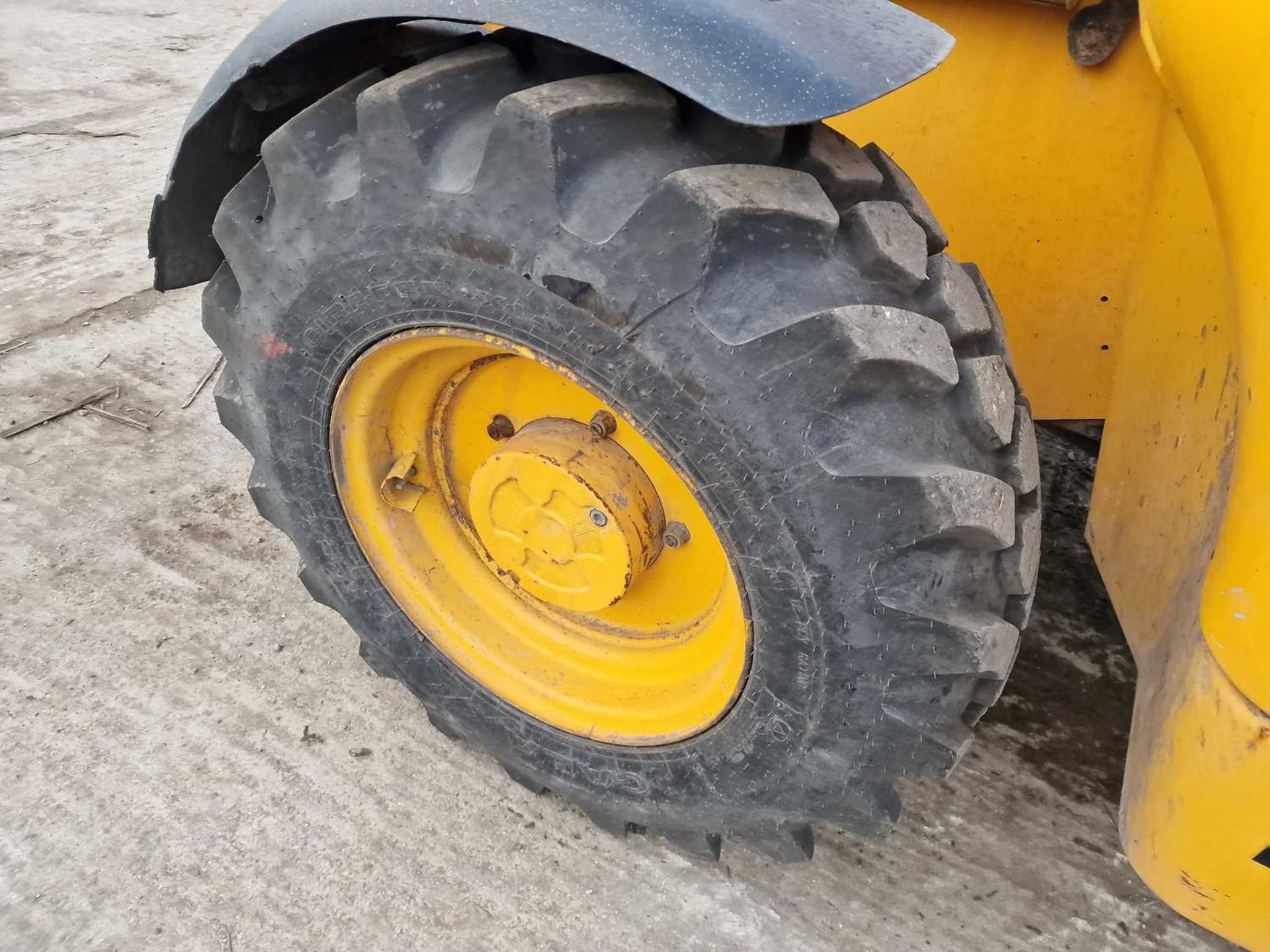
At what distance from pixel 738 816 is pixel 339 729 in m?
0.84

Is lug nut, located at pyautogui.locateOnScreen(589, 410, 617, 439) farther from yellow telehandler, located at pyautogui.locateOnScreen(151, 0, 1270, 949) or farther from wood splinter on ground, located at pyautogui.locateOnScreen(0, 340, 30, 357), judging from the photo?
wood splinter on ground, located at pyautogui.locateOnScreen(0, 340, 30, 357)

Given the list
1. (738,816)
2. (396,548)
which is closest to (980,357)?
(738,816)

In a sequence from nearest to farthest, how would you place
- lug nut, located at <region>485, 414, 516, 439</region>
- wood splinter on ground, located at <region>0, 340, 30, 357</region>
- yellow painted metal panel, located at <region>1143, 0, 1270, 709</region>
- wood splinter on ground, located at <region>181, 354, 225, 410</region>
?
yellow painted metal panel, located at <region>1143, 0, 1270, 709</region>, lug nut, located at <region>485, 414, 516, 439</region>, wood splinter on ground, located at <region>181, 354, 225, 410</region>, wood splinter on ground, located at <region>0, 340, 30, 357</region>

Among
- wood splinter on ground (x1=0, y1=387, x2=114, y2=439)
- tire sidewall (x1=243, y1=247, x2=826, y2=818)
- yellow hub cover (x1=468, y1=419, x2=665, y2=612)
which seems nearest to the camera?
tire sidewall (x1=243, y1=247, x2=826, y2=818)

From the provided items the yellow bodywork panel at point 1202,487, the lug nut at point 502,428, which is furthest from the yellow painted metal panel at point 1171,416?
the lug nut at point 502,428

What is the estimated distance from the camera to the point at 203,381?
2.92 m

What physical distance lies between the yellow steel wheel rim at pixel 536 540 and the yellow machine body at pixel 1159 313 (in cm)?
54

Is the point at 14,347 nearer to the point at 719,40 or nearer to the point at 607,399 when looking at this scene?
the point at 607,399

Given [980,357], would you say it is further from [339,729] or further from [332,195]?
[339,729]

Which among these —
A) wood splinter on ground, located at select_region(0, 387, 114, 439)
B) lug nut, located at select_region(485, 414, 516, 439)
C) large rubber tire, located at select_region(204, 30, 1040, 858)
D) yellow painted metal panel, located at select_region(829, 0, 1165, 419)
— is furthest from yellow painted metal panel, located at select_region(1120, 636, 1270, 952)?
wood splinter on ground, located at select_region(0, 387, 114, 439)

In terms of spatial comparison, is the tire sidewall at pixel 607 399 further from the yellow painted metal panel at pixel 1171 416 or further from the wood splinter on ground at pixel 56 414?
the wood splinter on ground at pixel 56 414

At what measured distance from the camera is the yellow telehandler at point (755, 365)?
112cm

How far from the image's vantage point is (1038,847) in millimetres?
1786

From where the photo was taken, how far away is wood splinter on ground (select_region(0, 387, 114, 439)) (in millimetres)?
2680
